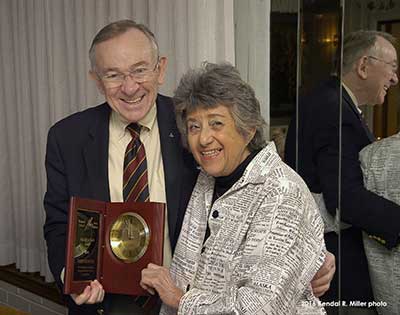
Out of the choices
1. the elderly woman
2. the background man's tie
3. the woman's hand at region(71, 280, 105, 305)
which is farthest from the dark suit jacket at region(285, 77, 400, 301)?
the woman's hand at region(71, 280, 105, 305)

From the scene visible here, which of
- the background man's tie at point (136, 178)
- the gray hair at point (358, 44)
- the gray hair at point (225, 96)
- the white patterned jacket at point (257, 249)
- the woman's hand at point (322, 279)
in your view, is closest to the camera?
the white patterned jacket at point (257, 249)

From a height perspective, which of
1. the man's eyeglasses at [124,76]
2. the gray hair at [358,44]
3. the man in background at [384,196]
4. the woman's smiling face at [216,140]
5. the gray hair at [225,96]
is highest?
the gray hair at [358,44]

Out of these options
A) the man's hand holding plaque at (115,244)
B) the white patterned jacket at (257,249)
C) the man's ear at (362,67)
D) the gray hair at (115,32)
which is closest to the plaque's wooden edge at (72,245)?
the man's hand holding plaque at (115,244)

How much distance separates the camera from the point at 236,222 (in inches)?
51.7

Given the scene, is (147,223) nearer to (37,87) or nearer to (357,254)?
(357,254)

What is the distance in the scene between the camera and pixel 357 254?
2.01 meters

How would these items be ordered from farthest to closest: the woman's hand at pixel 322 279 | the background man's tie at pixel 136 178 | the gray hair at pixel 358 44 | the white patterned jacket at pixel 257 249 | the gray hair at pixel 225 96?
the gray hair at pixel 358 44
the background man's tie at pixel 136 178
the woman's hand at pixel 322 279
the gray hair at pixel 225 96
the white patterned jacket at pixel 257 249

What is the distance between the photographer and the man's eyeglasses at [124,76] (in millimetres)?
1539

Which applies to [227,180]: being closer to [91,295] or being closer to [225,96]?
[225,96]

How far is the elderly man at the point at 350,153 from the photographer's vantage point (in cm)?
186

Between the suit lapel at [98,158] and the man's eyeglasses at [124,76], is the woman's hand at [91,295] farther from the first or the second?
the man's eyeglasses at [124,76]

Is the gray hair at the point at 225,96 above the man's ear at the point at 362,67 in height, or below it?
below

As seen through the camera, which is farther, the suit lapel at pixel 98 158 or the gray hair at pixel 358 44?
the gray hair at pixel 358 44

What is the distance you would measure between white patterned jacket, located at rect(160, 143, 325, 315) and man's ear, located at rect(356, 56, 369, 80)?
0.69 meters
